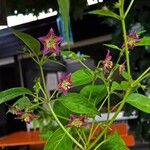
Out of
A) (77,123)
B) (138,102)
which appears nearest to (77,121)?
(77,123)

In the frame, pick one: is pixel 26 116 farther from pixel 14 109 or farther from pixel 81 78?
pixel 81 78

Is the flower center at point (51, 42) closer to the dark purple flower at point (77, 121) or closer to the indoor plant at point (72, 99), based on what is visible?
the indoor plant at point (72, 99)

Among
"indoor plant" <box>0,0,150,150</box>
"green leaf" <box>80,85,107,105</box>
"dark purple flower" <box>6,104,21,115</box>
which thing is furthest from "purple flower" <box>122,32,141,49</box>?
"dark purple flower" <box>6,104,21,115</box>

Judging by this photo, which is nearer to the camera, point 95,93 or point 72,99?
point 72,99

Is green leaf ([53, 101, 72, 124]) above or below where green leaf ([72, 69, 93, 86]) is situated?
below

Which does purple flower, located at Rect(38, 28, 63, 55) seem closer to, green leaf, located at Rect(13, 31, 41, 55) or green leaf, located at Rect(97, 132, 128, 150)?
green leaf, located at Rect(13, 31, 41, 55)

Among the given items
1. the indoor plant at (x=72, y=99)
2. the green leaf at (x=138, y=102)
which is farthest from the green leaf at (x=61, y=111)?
the green leaf at (x=138, y=102)

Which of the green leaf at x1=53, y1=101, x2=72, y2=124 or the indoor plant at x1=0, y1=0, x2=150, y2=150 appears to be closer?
the indoor plant at x1=0, y1=0, x2=150, y2=150

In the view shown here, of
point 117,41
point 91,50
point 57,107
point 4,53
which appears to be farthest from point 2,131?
point 57,107
